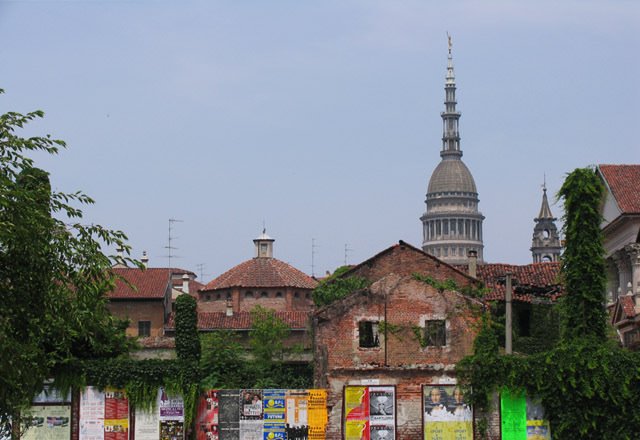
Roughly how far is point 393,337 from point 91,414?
10.1 metres

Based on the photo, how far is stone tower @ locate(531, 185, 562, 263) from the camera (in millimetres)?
186500

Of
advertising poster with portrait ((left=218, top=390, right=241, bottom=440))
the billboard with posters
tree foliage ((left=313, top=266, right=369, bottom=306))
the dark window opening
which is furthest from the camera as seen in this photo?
tree foliage ((left=313, top=266, right=369, bottom=306))

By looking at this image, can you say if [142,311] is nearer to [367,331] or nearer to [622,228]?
[622,228]

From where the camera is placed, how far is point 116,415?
4088 cm

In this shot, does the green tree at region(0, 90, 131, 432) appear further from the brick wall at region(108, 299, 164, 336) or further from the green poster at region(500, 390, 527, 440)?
the brick wall at region(108, 299, 164, 336)

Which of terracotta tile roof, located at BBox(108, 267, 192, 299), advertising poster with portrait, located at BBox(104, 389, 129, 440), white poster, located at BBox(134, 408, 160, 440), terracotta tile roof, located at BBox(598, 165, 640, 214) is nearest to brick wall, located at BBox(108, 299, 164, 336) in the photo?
terracotta tile roof, located at BBox(108, 267, 192, 299)

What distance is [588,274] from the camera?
4212 centimetres

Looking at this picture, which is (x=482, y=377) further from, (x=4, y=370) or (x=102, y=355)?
(x=4, y=370)

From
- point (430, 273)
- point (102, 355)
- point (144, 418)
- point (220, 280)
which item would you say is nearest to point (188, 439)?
point (144, 418)

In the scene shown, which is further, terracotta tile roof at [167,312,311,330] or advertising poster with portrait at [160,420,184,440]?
terracotta tile roof at [167,312,311,330]

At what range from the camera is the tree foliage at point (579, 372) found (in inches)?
1523

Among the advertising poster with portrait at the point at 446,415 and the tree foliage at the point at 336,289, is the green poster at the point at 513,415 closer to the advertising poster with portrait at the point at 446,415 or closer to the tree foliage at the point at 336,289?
the advertising poster with portrait at the point at 446,415

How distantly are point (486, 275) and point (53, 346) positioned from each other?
28.2 metres

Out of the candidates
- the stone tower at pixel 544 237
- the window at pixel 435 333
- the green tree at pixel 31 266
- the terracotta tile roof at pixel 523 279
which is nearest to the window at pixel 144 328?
the terracotta tile roof at pixel 523 279
